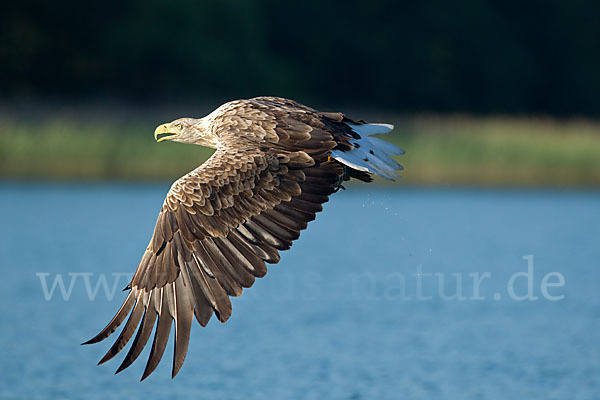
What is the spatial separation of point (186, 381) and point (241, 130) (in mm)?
2623

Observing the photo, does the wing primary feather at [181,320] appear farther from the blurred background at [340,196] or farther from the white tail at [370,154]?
the blurred background at [340,196]

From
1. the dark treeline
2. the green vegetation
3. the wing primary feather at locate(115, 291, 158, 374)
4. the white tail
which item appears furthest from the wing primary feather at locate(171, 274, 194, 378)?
the dark treeline

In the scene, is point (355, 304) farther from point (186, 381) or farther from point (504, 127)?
point (504, 127)

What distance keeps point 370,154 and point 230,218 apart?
104cm

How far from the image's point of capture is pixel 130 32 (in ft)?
106

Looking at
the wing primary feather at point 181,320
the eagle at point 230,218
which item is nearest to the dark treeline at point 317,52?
the eagle at point 230,218

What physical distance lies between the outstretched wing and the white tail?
102mm

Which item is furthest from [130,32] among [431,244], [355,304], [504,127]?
[355,304]

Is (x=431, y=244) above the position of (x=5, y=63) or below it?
below

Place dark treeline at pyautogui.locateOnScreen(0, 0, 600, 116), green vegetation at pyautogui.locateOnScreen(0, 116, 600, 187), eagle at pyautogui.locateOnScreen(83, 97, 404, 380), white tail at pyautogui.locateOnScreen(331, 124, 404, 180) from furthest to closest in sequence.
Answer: dark treeline at pyautogui.locateOnScreen(0, 0, 600, 116), green vegetation at pyautogui.locateOnScreen(0, 116, 600, 187), white tail at pyautogui.locateOnScreen(331, 124, 404, 180), eagle at pyautogui.locateOnScreen(83, 97, 404, 380)

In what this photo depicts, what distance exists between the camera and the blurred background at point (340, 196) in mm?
9492

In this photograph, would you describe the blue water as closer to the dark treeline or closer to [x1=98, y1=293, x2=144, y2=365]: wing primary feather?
[x1=98, y1=293, x2=144, y2=365]: wing primary feather

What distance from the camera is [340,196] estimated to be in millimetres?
22953

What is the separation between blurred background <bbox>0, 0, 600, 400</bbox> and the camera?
949 cm
